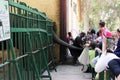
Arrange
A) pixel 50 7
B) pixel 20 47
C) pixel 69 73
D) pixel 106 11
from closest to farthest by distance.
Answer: pixel 20 47
pixel 69 73
pixel 50 7
pixel 106 11

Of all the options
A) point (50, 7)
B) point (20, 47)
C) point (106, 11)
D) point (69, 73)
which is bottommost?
point (69, 73)

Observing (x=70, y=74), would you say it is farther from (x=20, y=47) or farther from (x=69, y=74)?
(x=20, y=47)

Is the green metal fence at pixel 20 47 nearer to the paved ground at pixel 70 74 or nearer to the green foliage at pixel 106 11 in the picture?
the paved ground at pixel 70 74

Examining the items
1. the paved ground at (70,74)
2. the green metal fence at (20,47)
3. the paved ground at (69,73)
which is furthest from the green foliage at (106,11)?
the green metal fence at (20,47)

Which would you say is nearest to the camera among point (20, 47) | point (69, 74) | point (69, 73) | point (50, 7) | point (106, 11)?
point (20, 47)

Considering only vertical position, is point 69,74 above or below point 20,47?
below

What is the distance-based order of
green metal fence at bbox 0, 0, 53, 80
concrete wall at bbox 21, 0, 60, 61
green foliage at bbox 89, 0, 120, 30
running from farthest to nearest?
green foliage at bbox 89, 0, 120, 30
concrete wall at bbox 21, 0, 60, 61
green metal fence at bbox 0, 0, 53, 80

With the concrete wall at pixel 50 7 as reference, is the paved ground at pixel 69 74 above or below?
below

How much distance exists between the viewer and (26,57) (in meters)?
7.38

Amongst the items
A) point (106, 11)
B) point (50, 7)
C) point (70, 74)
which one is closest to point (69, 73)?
point (70, 74)

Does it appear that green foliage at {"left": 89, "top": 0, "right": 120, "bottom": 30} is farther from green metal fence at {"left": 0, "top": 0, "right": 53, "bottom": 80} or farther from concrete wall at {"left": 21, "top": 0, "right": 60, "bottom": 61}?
green metal fence at {"left": 0, "top": 0, "right": 53, "bottom": 80}

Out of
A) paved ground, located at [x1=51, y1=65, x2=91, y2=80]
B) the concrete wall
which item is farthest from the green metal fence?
the concrete wall

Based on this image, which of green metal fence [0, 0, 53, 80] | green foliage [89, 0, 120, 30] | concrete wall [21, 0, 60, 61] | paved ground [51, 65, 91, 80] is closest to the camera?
green metal fence [0, 0, 53, 80]

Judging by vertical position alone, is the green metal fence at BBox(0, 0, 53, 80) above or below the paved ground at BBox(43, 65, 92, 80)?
above
